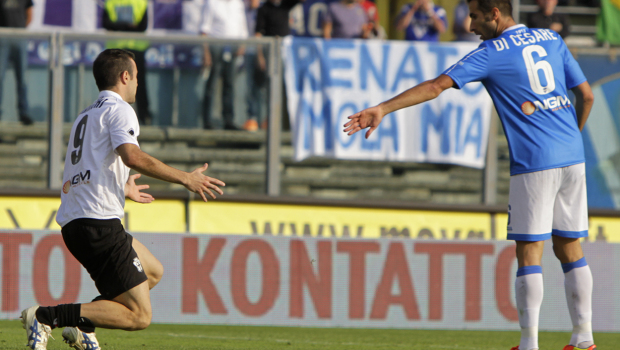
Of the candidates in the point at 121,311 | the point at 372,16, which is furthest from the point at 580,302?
the point at 372,16

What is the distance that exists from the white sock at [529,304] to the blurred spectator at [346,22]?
20.9 ft

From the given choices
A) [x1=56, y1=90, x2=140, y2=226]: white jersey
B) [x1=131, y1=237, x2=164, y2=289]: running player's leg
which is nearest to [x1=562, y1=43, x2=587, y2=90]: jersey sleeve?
[x1=56, y1=90, x2=140, y2=226]: white jersey

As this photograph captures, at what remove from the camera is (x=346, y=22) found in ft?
34.9

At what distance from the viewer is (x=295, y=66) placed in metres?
9.92

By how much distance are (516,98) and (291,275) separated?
3.98 m

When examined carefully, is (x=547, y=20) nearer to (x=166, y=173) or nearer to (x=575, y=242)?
(x=575, y=242)

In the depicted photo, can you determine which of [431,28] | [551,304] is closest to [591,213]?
[551,304]

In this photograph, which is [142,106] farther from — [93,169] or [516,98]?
[516,98]

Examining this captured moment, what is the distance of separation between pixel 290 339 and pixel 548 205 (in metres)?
2.89

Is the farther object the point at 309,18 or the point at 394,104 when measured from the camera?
the point at 309,18

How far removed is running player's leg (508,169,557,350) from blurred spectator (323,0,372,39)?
242 inches

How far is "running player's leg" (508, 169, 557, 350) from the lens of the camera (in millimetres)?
4730

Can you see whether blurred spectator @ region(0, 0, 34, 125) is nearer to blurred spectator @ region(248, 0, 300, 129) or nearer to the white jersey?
blurred spectator @ region(248, 0, 300, 129)

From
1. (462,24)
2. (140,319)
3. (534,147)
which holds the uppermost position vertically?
(462,24)
